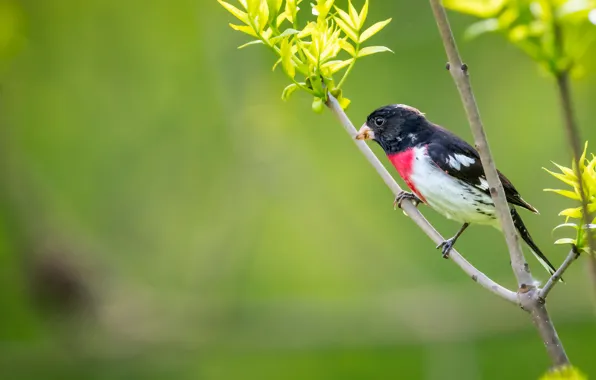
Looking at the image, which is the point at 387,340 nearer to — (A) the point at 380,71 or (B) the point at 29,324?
(A) the point at 380,71

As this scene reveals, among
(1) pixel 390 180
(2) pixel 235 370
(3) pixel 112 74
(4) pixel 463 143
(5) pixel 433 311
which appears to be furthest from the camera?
(2) pixel 235 370

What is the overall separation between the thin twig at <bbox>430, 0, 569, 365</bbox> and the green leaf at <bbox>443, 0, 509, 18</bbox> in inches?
9.1

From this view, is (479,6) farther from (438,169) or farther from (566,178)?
(438,169)

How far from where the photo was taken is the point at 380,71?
7273 millimetres

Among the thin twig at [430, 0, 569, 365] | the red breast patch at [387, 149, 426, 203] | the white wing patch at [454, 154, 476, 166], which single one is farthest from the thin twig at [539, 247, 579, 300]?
the white wing patch at [454, 154, 476, 166]

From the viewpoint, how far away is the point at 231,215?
235 inches

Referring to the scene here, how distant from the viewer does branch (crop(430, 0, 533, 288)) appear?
1357 millimetres

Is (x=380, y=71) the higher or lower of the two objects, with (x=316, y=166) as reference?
higher

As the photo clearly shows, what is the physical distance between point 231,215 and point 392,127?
304cm

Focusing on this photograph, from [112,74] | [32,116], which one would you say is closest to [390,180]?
[112,74]

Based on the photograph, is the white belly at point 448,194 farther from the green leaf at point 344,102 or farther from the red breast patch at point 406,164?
the green leaf at point 344,102

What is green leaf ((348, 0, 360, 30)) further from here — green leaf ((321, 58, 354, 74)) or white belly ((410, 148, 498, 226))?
white belly ((410, 148, 498, 226))

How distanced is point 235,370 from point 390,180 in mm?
6337

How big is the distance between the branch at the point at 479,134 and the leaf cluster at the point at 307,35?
28cm
